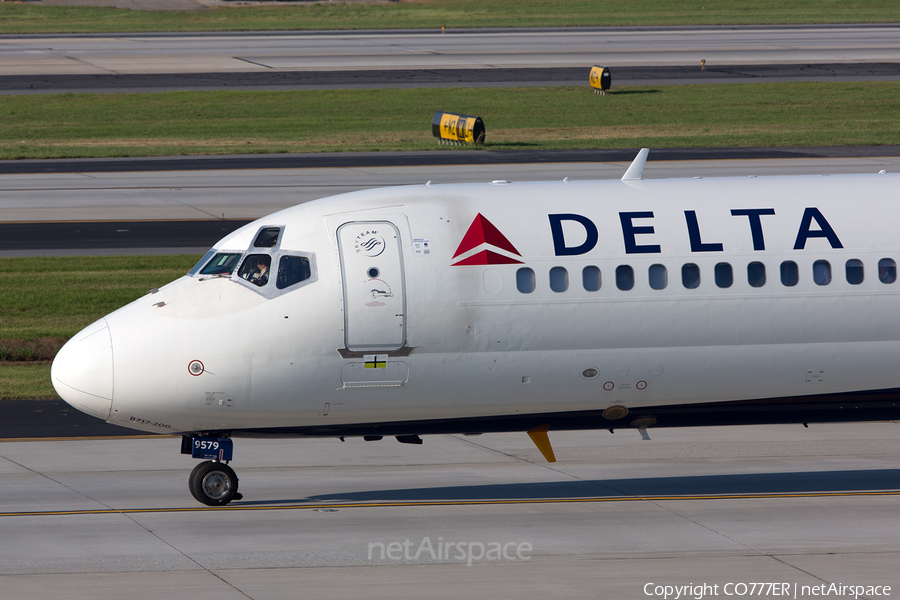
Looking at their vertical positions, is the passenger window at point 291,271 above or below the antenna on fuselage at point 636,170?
below

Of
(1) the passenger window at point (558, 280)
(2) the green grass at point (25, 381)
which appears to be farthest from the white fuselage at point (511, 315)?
(2) the green grass at point (25, 381)

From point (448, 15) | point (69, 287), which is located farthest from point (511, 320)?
point (448, 15)

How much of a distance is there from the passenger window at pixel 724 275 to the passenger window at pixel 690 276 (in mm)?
288

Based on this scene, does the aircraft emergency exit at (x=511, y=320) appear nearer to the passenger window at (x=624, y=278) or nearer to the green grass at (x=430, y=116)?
the passenger window at (x=624, y=278)

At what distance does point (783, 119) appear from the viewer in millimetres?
58438

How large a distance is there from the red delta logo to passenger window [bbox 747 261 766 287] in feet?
10.8

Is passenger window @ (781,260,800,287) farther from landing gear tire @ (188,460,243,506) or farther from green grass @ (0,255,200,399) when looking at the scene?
green grass @ (0,255,200,399)

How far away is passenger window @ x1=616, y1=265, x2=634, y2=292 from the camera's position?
15.5 meters

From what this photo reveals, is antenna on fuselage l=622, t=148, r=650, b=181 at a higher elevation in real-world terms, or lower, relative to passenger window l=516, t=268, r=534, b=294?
higher

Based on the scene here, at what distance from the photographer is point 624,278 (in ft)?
50.8

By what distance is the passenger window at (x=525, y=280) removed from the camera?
15.3 metres

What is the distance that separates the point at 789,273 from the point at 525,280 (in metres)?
3.82

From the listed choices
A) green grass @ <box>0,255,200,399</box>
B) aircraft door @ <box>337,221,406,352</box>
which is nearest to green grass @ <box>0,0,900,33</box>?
green grass @ <box>0,255,200,399</box>

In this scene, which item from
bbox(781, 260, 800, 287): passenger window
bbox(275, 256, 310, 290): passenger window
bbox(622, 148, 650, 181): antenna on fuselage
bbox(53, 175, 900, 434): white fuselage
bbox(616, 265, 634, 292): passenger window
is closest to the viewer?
bbox(53, 175, 900, 434): white fuselage
